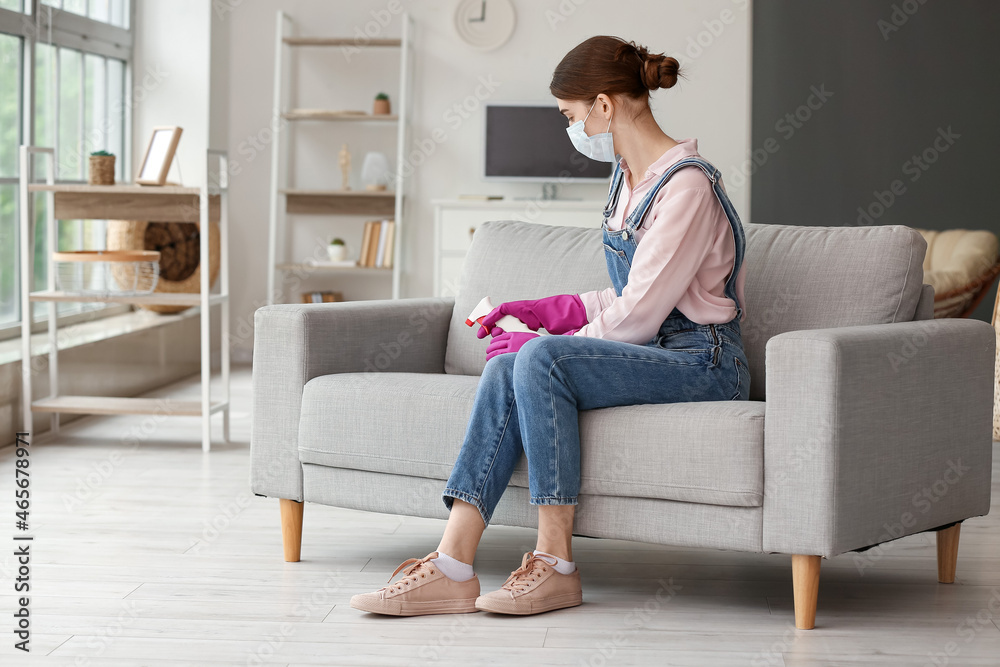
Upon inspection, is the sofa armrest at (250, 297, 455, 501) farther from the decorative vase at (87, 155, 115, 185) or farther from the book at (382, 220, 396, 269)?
the book at (382, 220, 396, 269)

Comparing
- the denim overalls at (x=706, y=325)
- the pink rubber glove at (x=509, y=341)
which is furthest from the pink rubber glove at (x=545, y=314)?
the denim overalls at (x=706, y=325)

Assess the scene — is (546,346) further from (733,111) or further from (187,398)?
(733,111)

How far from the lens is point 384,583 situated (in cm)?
221

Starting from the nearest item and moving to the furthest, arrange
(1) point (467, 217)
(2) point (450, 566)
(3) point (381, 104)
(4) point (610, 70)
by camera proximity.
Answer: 1. (2) point (450, 566)
2. (4) point (610, 70)
3. (1) point (467, 217)
4. (3) point (381, 104)

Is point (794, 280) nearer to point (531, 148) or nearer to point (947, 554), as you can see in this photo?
point (947, 554)

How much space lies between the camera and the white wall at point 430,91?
19.6ft

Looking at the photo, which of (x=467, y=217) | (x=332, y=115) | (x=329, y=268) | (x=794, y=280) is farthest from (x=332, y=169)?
(x=794, y=280)

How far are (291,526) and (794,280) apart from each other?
3.82 feet

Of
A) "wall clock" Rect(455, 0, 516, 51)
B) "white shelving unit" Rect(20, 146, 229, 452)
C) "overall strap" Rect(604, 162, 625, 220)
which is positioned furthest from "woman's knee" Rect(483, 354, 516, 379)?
"wall clock" Rect(455, 0, 516, 51)

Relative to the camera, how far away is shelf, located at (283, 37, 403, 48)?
19.0 feet

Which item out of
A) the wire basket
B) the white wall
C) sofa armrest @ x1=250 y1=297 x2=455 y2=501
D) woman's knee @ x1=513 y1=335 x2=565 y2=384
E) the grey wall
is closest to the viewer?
woman's knee @ x1=513 y1=335 x2=565 y2=384

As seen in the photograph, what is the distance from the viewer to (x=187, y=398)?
15.0 feet

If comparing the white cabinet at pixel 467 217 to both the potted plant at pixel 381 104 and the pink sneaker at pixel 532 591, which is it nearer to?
the potted plant at pixel 381 104

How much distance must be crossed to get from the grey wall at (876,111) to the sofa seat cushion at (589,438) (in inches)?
128
